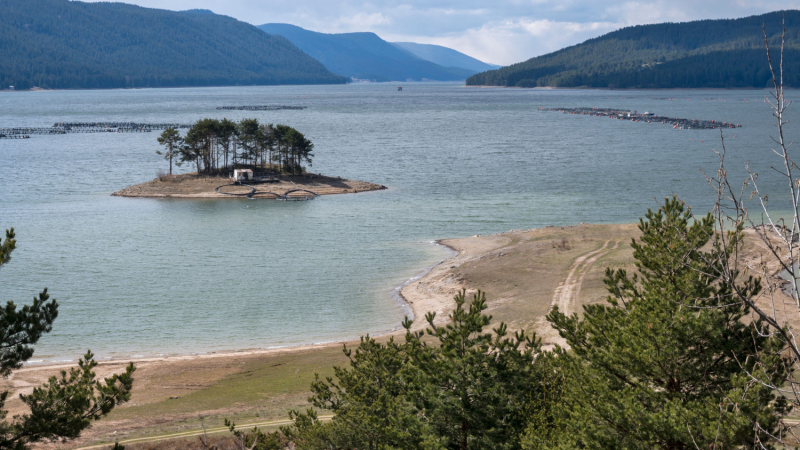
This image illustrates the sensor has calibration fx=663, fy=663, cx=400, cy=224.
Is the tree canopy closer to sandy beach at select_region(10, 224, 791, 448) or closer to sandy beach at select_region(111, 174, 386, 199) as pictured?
sandy beach at select_region(111, 174, 386, 199)

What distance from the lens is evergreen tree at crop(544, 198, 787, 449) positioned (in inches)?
409

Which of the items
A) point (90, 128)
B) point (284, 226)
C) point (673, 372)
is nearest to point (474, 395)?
point (673, 372)

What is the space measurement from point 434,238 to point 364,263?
8686 mm

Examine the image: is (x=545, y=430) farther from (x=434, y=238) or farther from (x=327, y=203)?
(x=327, y=203)

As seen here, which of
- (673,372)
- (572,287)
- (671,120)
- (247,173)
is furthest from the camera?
(671,120)

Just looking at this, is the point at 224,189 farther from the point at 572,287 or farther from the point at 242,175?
the point at 572,287

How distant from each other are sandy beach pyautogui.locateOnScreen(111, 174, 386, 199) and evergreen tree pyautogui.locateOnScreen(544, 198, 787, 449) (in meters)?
64.0

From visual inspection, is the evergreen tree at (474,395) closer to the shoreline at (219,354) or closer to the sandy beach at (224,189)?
the shoreline at (219,354)

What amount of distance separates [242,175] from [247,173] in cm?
74

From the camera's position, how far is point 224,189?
76.1 metres

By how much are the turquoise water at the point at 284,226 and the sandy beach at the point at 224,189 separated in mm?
2803

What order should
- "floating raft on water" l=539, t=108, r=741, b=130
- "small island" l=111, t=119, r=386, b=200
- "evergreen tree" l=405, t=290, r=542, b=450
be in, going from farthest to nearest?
"floating raft on water" l=539, t=108, r=741, b=130, "small island" l=111, t=119, r=386, b=200, "evergreen tree" l=405, t=290, r=542, b=450

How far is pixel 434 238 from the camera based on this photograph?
5294cm

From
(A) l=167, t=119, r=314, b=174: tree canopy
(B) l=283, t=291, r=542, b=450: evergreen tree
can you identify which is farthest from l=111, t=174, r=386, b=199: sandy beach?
(B) l=283, t=291, r=542, b=450: evergreen tree
